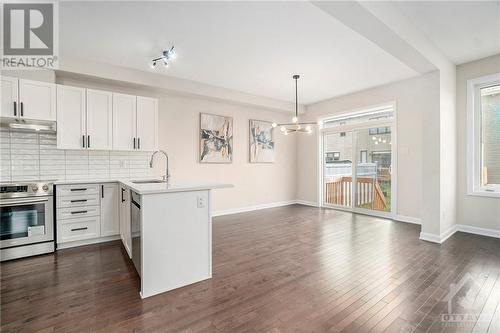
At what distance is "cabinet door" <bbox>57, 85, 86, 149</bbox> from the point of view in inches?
141

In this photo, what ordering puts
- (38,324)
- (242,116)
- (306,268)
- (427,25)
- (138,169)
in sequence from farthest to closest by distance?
(242,116), (138,169), (427,25), (306,268), (38,324)

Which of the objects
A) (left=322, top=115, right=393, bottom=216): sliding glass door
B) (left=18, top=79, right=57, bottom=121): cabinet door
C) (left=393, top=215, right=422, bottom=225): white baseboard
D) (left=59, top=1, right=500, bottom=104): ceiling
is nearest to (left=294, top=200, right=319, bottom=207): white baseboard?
(left=322, top=115, right=393, bottom=216): sliding glass door

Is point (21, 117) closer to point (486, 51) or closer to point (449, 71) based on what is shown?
point (449, 71)

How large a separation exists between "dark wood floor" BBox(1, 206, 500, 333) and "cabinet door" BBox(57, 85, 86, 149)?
1652mm

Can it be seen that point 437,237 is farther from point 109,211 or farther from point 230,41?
point 109,211

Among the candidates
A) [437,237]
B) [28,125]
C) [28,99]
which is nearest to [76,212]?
[28,125]

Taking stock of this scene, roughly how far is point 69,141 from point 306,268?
3.93 m

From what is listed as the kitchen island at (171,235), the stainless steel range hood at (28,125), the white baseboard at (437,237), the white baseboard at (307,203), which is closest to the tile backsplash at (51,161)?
Answer: the stainless steel range hood at (28,125)

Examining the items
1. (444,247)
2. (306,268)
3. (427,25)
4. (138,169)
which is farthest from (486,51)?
(138,169)

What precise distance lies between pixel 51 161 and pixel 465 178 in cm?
700

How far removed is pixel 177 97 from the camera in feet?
16.8

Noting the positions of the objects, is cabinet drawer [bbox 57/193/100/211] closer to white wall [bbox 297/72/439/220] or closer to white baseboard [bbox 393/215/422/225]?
white wall [bbox 297/72/439/220]

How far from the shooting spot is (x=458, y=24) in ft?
9.75

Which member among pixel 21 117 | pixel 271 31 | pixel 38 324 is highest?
pixel 271 31
